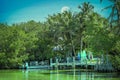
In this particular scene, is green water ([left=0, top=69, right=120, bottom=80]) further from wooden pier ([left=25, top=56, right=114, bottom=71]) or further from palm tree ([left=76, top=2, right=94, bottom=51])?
palm tree ([left=76, top=2, right=94, bottom=51])

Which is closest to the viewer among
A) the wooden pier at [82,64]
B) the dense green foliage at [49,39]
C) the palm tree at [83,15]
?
the wooden pier at [82,64]

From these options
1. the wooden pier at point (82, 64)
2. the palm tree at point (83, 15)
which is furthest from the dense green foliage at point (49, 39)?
the wooden pier at point (82, 64)

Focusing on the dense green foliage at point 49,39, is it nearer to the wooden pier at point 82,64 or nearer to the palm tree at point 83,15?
the palm tree at point 83,15

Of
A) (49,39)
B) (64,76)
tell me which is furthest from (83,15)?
(64,76)

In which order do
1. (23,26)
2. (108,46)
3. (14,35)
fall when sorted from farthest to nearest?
(23,26) → (14,35) → (108,46)

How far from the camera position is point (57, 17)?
125ft

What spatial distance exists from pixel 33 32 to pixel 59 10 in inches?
193

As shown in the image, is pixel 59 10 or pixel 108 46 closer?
pixel 108 46

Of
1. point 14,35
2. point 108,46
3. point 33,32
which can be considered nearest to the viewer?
point 108,46

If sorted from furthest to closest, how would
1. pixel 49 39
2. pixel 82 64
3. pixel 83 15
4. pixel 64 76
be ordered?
pixel 49 39 → pixel 83 15 → pixel 82 64 → pixel 64 76

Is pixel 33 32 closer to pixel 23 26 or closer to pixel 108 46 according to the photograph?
pixel 23 26

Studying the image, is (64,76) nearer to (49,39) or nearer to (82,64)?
(82,64)

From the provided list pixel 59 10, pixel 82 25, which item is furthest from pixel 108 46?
pixel 59 10

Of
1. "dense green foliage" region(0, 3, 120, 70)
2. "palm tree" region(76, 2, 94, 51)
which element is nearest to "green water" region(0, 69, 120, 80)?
"dense green foliage" region(0, 3, 120, 70)
